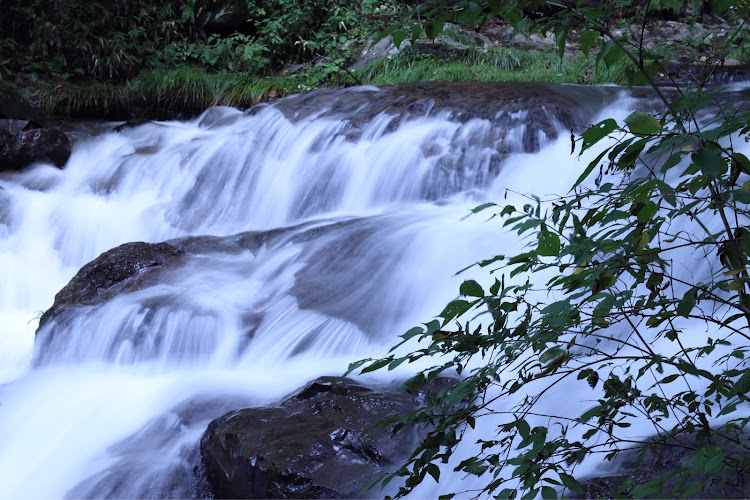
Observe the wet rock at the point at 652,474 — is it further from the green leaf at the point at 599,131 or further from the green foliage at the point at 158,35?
the green foliage at the point at 158,35

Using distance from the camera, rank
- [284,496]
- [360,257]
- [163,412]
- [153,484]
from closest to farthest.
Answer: [284,496], [153,484], [163,412], [360,257]

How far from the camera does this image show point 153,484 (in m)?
3.54

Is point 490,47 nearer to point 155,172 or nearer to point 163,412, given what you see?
point 155,172

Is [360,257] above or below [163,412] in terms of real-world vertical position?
above

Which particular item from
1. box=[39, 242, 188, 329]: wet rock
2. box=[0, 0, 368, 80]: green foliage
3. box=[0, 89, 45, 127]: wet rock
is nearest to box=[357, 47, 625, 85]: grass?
box=[0, 0, 368, 80]: green foliage

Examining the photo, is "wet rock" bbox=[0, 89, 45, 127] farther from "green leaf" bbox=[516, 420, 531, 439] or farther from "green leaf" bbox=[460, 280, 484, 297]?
"green leaf" bbox=[516, 420, 531, 439]

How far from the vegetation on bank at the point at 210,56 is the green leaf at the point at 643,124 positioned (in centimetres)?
735

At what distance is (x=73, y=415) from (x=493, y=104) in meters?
4.67

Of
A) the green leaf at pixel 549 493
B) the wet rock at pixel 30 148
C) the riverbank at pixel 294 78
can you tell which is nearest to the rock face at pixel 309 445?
the green leaf at pixel 549 493

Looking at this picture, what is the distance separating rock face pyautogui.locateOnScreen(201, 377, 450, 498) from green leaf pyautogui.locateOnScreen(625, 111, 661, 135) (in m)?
1.77

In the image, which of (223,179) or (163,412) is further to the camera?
(223,179)

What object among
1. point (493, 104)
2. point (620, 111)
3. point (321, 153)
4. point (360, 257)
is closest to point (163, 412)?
point (360, 257)

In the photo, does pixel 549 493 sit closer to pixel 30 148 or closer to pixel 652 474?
pixel 652 474

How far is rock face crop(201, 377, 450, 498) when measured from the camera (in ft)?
9.93
